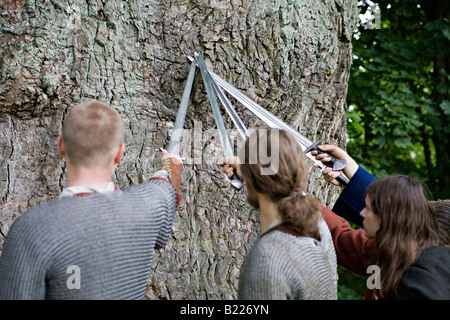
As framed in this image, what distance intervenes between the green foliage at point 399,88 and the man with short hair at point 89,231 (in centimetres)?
389

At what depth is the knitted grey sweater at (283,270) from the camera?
1689 millimetres

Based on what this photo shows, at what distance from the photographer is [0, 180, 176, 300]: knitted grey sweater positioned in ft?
5.23

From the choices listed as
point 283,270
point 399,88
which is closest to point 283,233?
point 283,270

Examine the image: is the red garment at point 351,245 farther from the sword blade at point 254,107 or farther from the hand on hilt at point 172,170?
the hand on hilt at point 172,170

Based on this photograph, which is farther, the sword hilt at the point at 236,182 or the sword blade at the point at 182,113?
the sword blade at the point at 182,113

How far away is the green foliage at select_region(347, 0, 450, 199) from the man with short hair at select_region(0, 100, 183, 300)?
3.89 meters

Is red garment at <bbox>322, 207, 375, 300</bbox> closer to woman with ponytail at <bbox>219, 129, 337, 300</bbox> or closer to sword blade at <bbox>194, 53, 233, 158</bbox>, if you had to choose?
woman with ponytail at <bbox>219, 129, 337, 300</bbox>

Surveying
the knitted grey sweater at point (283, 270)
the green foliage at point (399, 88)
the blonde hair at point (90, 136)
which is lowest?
the knitted grey sweater at point (283, 270)

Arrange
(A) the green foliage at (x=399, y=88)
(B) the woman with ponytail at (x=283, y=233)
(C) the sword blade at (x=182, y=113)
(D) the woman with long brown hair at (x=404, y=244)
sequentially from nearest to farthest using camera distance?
(B) the woman with ponytail at (x=283, y=233)
(D) the woman with long brown hair at (x=404, y=244)
(C) the sword blade at (x=182, y=113)
(A) the green foliage at (x=399, y=88)

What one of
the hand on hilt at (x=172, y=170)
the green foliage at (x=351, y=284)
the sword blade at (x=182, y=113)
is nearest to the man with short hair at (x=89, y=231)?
the hand on hilt at (x=172, y=170)

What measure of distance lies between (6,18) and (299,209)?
190 cm

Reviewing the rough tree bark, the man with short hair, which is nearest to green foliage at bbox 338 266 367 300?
the rough tree bark

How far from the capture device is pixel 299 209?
180 cm

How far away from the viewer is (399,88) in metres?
5.48
